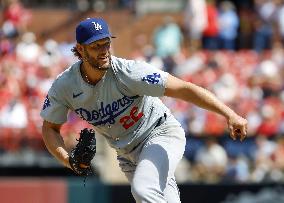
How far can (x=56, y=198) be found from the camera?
11.9m

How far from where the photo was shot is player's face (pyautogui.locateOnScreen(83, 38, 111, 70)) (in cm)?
649

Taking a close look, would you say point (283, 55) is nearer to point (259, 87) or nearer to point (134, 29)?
point (259, 87)

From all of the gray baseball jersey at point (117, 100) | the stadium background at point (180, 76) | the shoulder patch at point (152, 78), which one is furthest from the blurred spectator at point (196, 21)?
the shoulder patch at point (152, 78)

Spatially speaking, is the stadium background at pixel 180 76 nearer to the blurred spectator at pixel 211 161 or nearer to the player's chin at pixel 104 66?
the blurred spectator at pixel 211 161

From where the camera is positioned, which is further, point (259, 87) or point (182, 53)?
point (182, 53)

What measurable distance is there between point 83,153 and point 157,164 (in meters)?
0.58

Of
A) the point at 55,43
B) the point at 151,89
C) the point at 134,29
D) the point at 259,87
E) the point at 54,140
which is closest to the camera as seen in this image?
the point at 151,89

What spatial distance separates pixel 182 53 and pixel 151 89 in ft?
33.1

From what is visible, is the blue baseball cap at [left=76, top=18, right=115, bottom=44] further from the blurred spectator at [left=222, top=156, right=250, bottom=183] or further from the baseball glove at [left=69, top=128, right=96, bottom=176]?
the blurred spectator at [left=222, top=156, right=250, bottom=183]

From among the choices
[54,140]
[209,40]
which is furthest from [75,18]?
[54,140]

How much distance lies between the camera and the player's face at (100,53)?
649 centimetres

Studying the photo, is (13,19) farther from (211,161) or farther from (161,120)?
(161,120)

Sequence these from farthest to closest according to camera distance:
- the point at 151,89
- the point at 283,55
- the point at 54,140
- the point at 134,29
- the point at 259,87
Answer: the point at 134,29
the point at 283,55
the point at 259,87
the point at 54,140
the point at 151,89

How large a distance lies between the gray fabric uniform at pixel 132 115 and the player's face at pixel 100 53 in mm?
137
